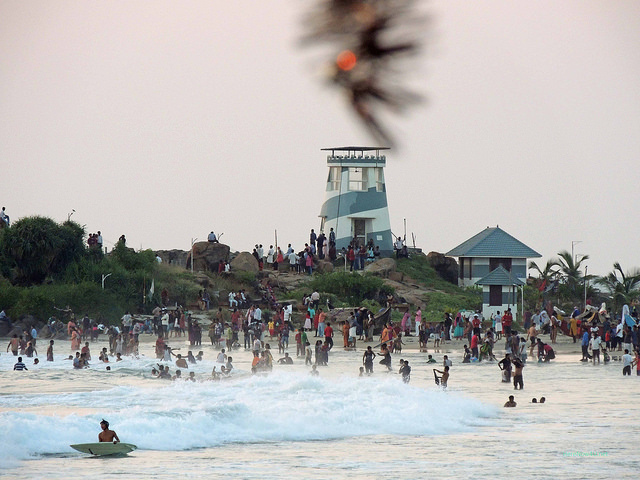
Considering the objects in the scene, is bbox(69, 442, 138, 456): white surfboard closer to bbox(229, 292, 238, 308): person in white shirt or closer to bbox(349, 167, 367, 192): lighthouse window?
bbox(229, 292, 238, 308): person in white shirt

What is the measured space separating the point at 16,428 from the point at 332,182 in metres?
42.1

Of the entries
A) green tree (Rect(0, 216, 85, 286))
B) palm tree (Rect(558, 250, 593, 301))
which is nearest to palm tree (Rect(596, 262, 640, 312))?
palm tree (Rect(558, 250, 593, 301))

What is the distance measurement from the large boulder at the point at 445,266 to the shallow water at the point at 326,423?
23.8m

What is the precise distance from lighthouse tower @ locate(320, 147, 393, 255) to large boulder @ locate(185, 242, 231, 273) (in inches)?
313

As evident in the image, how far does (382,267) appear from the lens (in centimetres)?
5478

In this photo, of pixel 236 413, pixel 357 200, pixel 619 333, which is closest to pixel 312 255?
pixel 357 200

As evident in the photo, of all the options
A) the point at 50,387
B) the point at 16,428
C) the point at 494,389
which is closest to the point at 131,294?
the point at 50,387

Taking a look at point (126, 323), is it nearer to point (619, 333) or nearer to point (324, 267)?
point (324, 267)

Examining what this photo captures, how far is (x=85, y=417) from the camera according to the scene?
25203 mm

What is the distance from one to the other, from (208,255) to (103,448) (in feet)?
109

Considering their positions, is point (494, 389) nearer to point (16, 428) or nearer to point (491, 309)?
point (16, 428)

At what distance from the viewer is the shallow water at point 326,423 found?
817 inches

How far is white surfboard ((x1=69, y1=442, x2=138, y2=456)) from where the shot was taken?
21.6 meters

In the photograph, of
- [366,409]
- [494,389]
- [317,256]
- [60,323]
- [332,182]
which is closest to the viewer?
[366,409]
